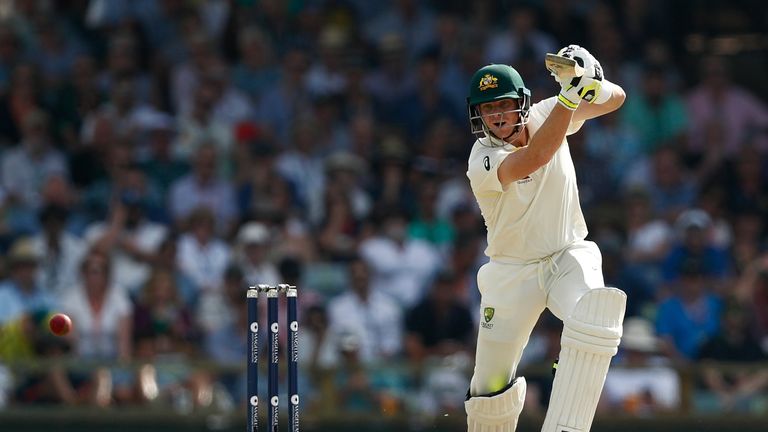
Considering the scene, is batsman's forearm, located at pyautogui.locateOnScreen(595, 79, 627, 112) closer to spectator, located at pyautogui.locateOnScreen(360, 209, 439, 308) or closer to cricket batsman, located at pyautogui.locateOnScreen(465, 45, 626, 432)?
cricket batsman, located at pyautogui.locateOnScreen(465, 45, 626, 432)

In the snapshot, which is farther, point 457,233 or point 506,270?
point 457,233

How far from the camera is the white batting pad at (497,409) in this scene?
6.80 m

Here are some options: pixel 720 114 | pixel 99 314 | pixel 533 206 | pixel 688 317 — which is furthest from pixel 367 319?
pixel 533 206

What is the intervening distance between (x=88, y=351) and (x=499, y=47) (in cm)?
431

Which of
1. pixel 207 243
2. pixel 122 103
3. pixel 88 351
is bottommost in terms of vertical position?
pixel 88 351

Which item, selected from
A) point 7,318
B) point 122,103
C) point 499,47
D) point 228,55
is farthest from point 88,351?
point 499,47

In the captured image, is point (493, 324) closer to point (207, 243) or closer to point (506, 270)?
point (506, 270)

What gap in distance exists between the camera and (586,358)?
20.9 ft

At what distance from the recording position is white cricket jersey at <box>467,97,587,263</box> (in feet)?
22.0

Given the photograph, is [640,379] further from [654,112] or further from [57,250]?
[57,250]

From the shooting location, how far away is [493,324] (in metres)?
6.79

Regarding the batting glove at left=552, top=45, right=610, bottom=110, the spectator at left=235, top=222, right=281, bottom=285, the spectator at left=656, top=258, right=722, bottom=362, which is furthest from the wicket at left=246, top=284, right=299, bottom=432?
the spectator at left=656, top=258, right=722, bottom=362

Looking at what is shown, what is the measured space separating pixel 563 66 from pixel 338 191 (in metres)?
5.33

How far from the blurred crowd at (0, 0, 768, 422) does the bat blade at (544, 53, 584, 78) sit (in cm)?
383
